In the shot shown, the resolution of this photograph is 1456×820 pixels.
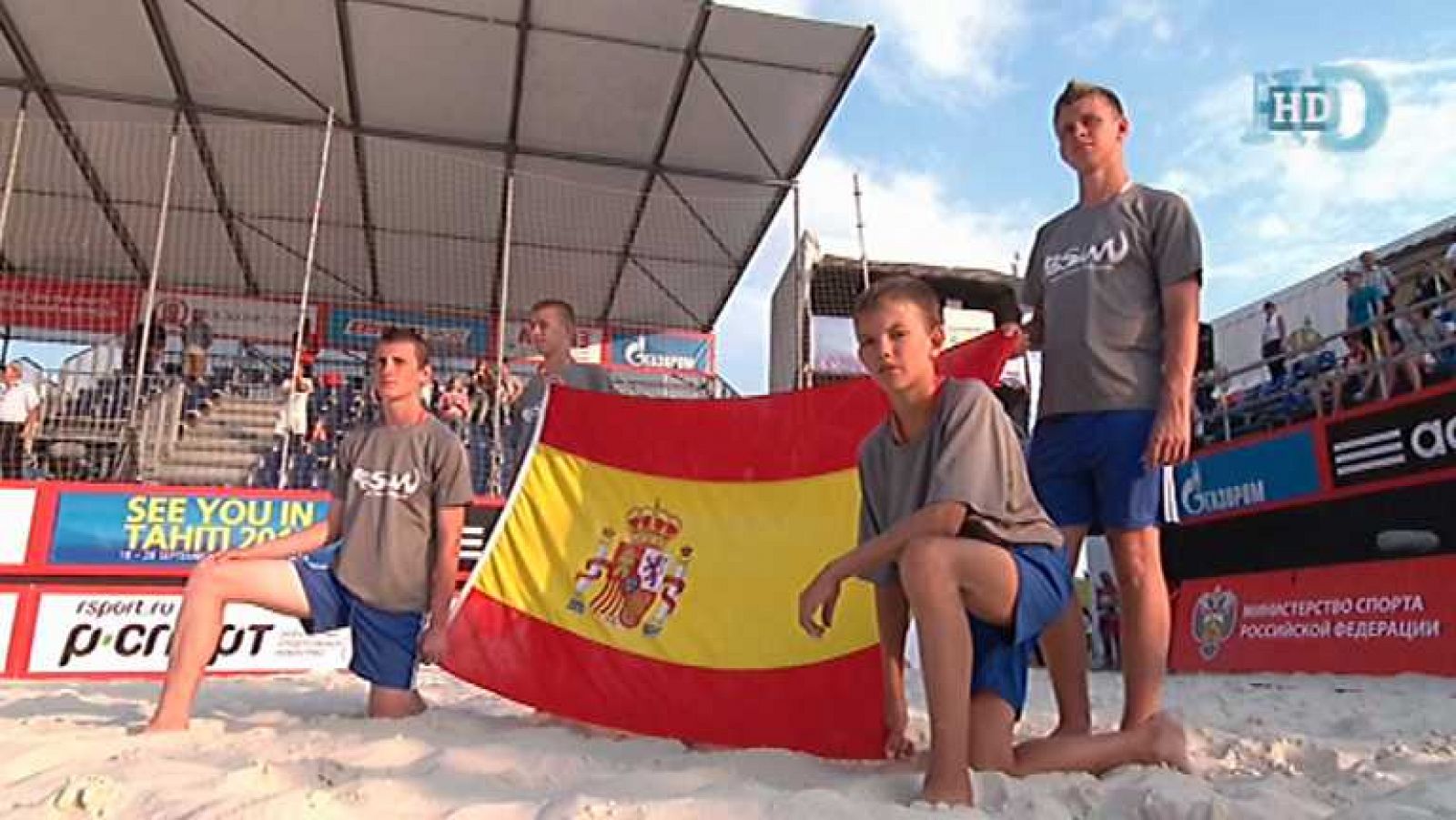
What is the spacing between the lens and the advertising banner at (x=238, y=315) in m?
13.3

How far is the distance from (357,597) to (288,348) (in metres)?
11.3

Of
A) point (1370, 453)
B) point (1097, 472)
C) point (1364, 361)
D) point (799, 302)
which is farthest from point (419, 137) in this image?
point (1097, 472)

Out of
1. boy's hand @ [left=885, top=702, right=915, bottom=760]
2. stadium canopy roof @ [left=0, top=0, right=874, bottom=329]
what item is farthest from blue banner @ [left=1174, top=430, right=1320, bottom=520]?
boy's hand @ [left=885, top=702, right=915, bottom=760]

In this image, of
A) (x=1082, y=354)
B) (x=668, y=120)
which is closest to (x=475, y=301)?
(x=668, y=120)

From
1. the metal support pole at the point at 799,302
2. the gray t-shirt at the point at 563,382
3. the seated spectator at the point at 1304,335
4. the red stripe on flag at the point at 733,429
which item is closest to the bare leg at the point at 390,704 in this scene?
the red stripe on flag at the point at 733,429

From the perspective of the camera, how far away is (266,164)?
11.2m

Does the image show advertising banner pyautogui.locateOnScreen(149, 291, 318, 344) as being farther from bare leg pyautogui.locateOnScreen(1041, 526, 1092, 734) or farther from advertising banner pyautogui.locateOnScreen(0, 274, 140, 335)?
bare leg pyautogui.locateOnScreen(1041, 526, 1092, 734)

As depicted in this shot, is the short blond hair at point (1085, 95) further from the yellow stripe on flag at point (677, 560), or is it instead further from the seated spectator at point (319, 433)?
the seated spectator at point (319, 433)

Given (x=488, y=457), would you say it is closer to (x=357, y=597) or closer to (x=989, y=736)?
(x=357, y=597)

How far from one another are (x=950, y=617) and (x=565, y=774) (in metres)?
0.96

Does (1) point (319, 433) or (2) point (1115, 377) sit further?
(1) point (319, 433)

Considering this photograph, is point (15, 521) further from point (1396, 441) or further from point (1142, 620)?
point (1396, 441)

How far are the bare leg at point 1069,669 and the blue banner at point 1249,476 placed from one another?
17.5 feet

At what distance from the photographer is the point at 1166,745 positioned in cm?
224
